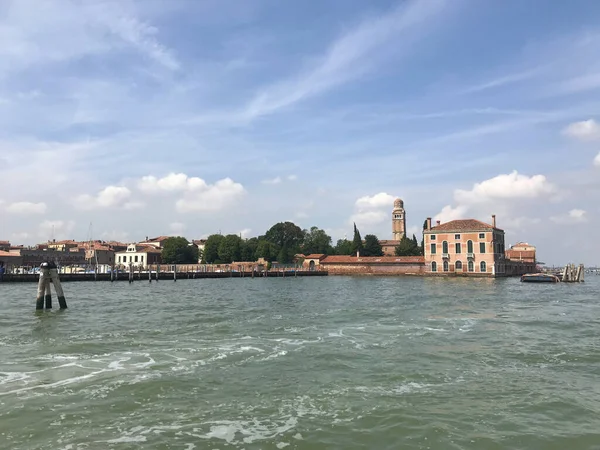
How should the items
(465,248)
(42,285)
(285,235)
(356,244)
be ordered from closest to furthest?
(42,285)
(465,248)
(356,244)
(285,235)

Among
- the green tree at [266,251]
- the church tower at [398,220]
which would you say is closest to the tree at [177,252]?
the green tree at [266,251]

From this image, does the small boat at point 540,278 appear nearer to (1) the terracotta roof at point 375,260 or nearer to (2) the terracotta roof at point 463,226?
(2) the terracotta roof at point 463,226

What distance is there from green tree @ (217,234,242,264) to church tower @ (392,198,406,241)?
37.9 metres

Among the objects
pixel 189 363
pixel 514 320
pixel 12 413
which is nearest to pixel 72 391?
pixel 12 413

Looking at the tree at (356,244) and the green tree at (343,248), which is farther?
the green tree at (343,248)

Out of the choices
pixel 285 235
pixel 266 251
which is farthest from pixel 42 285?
pixel 285 235

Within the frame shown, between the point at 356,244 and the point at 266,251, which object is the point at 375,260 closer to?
the point at 356,244

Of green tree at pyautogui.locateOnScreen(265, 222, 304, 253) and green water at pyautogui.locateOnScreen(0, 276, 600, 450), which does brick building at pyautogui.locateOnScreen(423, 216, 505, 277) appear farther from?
green water at pyautogui.locateOnScreen(0, 276, 600, 450)

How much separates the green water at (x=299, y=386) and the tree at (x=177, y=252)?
78327 millimetres

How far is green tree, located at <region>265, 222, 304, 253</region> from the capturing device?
98938 millimetres

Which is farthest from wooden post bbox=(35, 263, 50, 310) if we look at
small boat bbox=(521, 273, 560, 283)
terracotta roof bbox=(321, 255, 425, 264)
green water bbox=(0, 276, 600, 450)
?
terracotta roof bbox=(321, 255, 425, 264)

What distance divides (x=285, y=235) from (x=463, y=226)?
41843mm

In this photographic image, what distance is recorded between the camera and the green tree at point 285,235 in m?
98.9

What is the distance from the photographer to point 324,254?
92.4 m
